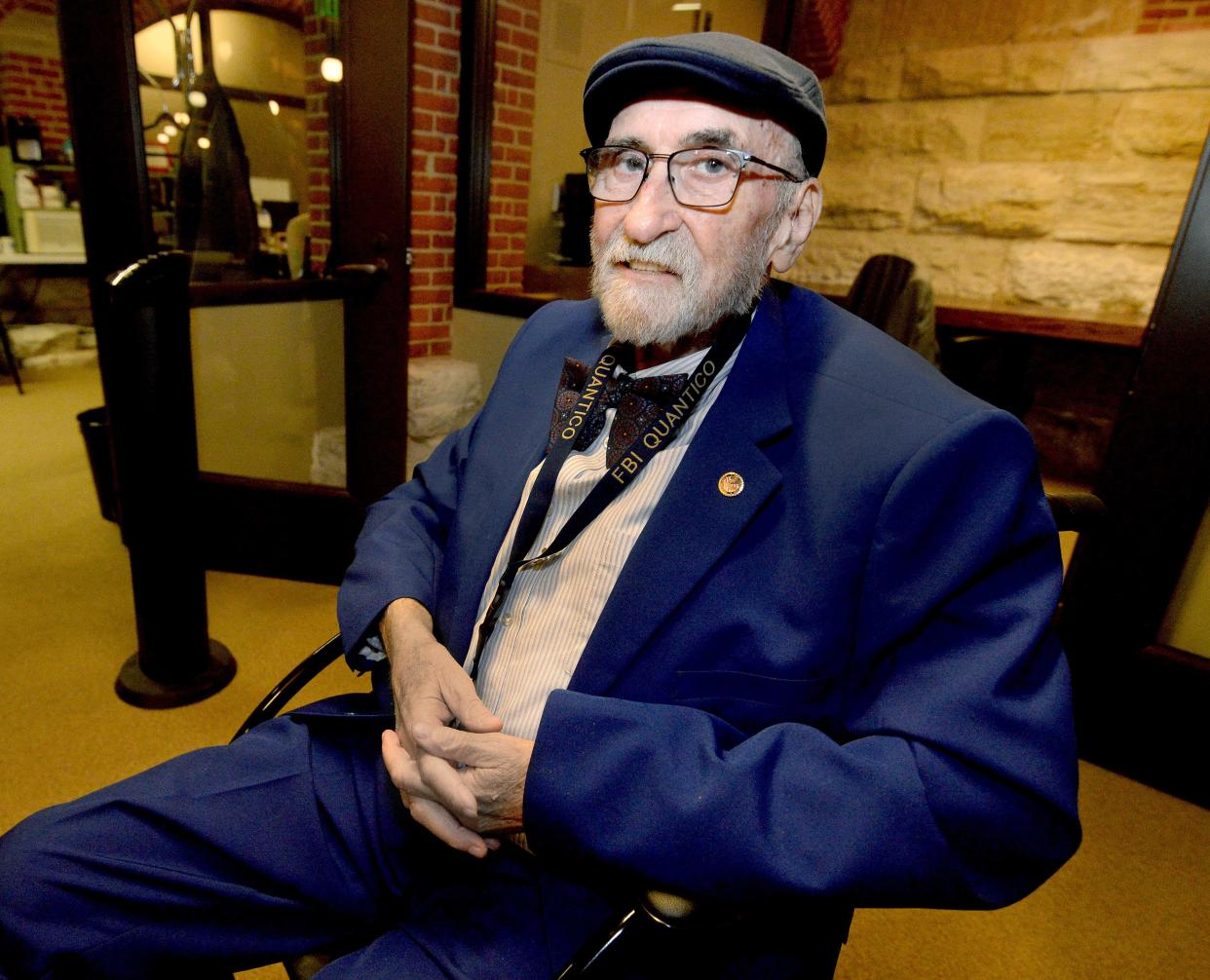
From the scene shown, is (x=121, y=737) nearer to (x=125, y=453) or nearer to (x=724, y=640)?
(x=125, y=453)

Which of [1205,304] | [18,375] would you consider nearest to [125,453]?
[1205,304]

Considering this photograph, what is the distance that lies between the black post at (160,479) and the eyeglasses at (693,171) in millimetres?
1345

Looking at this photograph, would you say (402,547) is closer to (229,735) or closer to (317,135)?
(229,735)

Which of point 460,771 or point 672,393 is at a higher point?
point 672,393

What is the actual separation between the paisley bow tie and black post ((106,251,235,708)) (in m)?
1.33

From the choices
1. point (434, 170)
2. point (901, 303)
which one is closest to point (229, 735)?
point (434, 170)

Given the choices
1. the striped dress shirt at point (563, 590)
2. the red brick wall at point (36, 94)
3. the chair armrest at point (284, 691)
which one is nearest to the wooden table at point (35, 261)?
the red brick wall at point (36, 94)

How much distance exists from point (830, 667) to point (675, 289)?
534mm

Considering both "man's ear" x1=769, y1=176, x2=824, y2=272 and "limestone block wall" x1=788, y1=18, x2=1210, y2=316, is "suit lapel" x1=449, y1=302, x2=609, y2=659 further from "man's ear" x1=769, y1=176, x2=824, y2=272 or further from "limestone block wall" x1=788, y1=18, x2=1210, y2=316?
"limestone block wall" x1=788, y1=18, x2=1210, y2=316

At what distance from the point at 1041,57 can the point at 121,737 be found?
18.7ft

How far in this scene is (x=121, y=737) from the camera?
80.4 inches

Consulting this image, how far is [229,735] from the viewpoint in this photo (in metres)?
2.07

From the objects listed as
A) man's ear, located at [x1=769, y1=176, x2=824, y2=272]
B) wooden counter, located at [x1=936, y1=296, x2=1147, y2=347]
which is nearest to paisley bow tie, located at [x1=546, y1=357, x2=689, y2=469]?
man's ear, located at [x1=769, y1=176, x2=824, y2=272]

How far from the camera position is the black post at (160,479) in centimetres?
192
